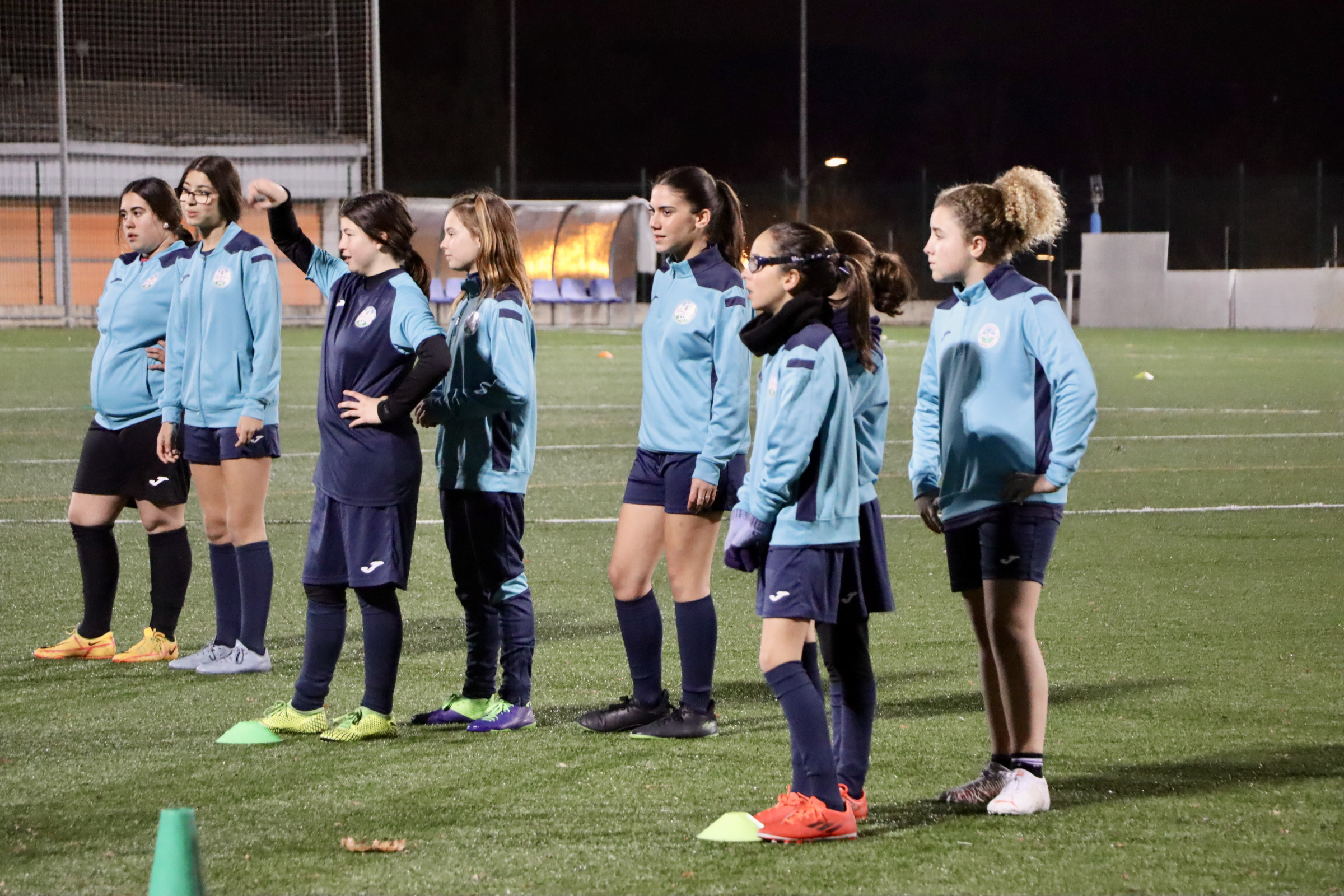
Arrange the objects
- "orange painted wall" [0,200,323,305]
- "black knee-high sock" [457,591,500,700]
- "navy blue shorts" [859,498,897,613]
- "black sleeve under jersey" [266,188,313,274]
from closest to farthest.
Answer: "navy blue shorts" [859,498,897,613]
"black knee-high sock" [457,591,500,700]
"black sleeve under jersey" [266,188,313,274]
"orange painted wall" [0,200,323,305]

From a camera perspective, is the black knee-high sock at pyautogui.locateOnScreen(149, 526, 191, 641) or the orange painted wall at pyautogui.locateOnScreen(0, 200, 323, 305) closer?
the black knee-high sock at pyautogui.locateOnScreen(149, 526, 191, 641)

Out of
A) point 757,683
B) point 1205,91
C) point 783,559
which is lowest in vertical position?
point 757,683

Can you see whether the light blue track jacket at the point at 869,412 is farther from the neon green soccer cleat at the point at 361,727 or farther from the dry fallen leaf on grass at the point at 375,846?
the neon green soccer cleat at the point at 361,727

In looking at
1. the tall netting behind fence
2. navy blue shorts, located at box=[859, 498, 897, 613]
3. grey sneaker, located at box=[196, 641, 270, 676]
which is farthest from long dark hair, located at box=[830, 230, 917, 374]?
the tall netting behind fence

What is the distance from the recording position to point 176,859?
300 centimetres

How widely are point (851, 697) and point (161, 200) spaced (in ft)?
12.1

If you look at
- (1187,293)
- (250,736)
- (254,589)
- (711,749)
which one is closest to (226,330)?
(254,589)

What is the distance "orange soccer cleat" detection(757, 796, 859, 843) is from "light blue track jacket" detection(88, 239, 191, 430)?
3.49 metres

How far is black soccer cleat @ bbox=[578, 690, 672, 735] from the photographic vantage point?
540 cm

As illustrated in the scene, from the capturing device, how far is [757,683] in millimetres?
6148

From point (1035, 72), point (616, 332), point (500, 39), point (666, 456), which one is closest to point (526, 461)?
point (666, 456)

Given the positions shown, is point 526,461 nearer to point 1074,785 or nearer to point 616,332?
point 1074,785

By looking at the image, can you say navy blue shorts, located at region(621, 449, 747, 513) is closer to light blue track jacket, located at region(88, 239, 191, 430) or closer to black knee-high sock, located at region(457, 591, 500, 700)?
black knee-high sock, located at region(457, 591, 500, 700)

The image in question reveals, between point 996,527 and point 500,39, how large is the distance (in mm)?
65658
